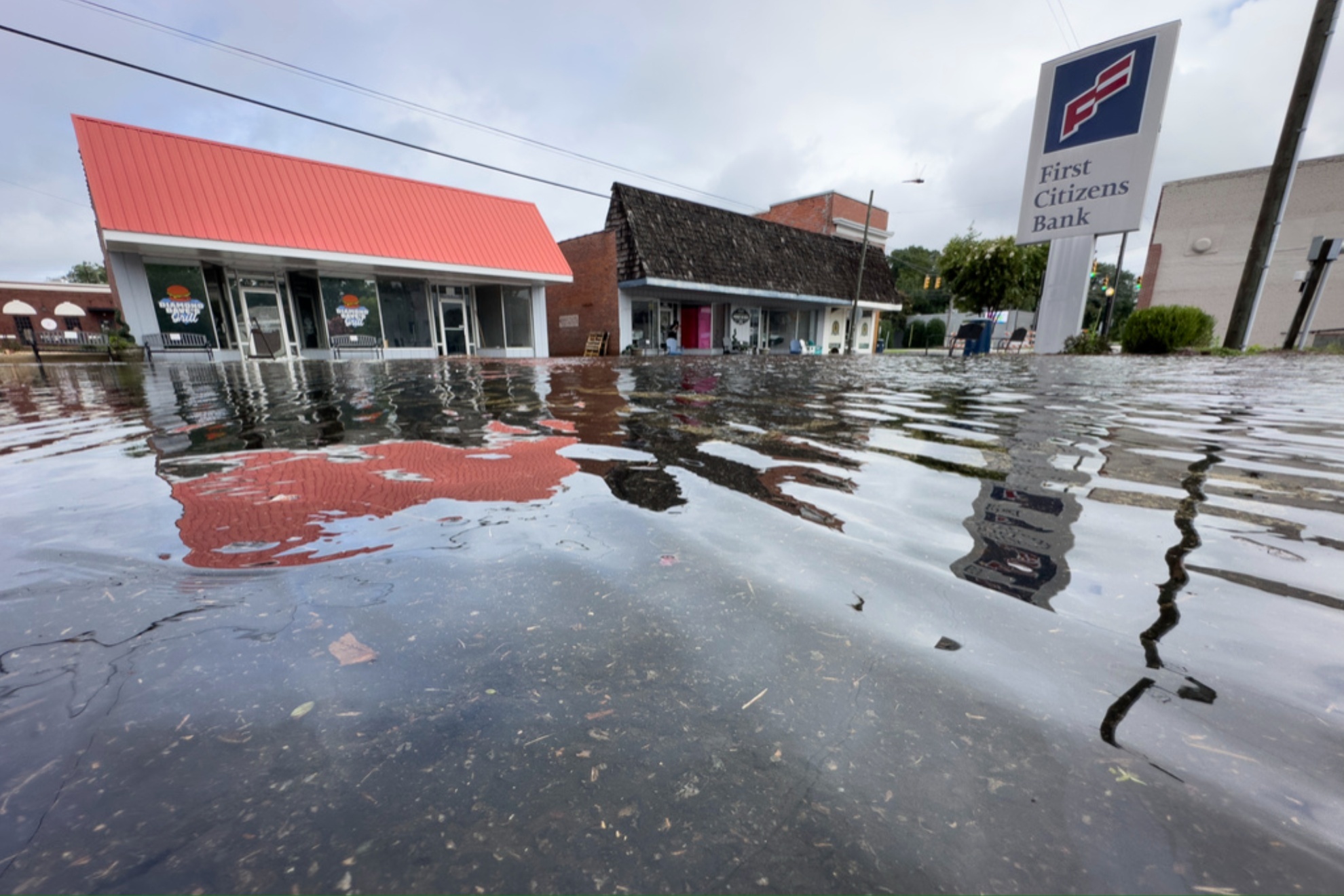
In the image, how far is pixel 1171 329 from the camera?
45.0 feet

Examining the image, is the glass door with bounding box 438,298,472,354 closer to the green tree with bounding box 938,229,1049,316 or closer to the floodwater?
the floodwater

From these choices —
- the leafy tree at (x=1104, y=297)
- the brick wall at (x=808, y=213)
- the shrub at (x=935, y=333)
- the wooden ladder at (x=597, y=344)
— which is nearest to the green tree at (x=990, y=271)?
the shrub at (x=935, y=333)

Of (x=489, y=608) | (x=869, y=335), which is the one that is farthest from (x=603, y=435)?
(x=869, y=335)

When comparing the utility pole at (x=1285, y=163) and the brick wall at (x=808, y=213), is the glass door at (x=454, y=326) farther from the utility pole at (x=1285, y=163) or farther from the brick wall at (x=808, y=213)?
the utility pole at (x=1285, y=163)

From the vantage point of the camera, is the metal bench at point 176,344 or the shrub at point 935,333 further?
the shrub at point 935,333

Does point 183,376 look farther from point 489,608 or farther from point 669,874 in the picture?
point 669,874

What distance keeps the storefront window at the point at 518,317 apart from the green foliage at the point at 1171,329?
1813cm

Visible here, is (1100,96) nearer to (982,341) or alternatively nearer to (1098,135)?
(1098,135)

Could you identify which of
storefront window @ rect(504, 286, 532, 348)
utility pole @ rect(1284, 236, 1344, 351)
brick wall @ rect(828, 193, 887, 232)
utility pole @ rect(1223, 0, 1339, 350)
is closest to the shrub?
brick wall @ rect(828, 193, 887, 232)

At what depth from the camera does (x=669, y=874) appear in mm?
606

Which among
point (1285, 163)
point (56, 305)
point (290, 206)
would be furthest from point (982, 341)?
point (56, 305)

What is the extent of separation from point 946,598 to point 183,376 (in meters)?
11.1

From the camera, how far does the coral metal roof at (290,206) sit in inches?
452

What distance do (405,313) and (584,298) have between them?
626 cm
